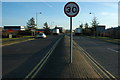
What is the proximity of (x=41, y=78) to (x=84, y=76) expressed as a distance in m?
1.58

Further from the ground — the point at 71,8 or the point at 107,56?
the point at 71,8

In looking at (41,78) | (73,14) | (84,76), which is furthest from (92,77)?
(73,14)


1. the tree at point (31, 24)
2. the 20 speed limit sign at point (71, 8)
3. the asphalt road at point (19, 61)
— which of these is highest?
the tree at point (31, 24)

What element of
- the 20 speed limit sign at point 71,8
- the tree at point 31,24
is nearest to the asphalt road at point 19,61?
the 20 speed limit sign at point 71,8

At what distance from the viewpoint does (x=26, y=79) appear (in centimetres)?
576

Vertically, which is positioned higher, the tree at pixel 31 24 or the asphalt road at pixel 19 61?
the tree at pixel 31 24

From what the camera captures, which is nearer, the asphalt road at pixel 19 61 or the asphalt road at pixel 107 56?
the asphalt road at pixel 19 61

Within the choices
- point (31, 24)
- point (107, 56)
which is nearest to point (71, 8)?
point (107, 56)

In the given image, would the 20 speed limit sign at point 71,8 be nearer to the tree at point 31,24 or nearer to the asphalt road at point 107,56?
the asphalt road at point 107,56

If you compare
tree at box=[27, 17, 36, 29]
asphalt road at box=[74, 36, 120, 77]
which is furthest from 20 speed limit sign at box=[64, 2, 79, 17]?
tree at box=[27, 17, 36, 29]

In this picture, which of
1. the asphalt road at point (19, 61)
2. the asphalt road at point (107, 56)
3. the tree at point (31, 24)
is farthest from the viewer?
the tree at point (31, 24)

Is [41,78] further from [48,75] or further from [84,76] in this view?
[84,76]

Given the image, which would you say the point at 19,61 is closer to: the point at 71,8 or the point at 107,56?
the point at 71,8

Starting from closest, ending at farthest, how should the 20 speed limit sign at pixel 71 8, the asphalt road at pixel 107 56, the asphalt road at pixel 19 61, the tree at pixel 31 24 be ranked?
1. the asphalt road at pixel 19 61
2. the asphalt road at pixel 107 56
3. the 20 speed limit sign at pixel 71 8
4. the tree at pixel 31 24
